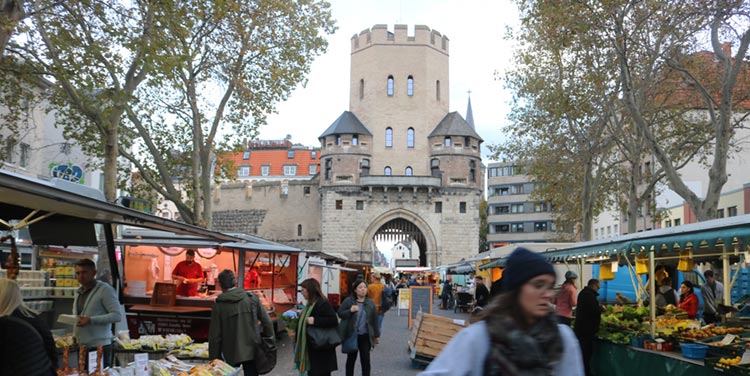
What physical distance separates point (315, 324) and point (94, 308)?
6.63 ft

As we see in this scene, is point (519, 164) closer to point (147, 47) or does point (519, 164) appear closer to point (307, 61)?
point (307, 61)

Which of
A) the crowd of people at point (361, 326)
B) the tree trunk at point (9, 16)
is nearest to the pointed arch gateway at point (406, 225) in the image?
the crowd of people at point (361, 326)

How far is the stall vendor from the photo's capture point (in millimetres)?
12172

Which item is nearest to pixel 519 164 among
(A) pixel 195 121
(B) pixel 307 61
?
(B) pixel 307 61

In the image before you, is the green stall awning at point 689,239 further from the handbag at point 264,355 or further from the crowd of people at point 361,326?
the handbag at point 264,355

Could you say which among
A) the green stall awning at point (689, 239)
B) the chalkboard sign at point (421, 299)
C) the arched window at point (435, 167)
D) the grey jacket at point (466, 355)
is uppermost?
the arched window at point (435, 167)

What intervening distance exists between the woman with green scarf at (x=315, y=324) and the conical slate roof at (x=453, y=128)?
4779cm

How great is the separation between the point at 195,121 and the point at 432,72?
37403 mm

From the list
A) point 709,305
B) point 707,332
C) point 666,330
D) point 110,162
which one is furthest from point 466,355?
point 110,162

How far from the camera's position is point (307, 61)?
2156 cm

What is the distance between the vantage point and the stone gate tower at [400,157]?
174ft

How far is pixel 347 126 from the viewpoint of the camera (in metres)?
54.7

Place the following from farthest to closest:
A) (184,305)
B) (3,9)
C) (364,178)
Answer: (364,178) → (184,305) → (3,9)

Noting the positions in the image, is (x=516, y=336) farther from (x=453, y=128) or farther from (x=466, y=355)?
(x=453, y=128)
